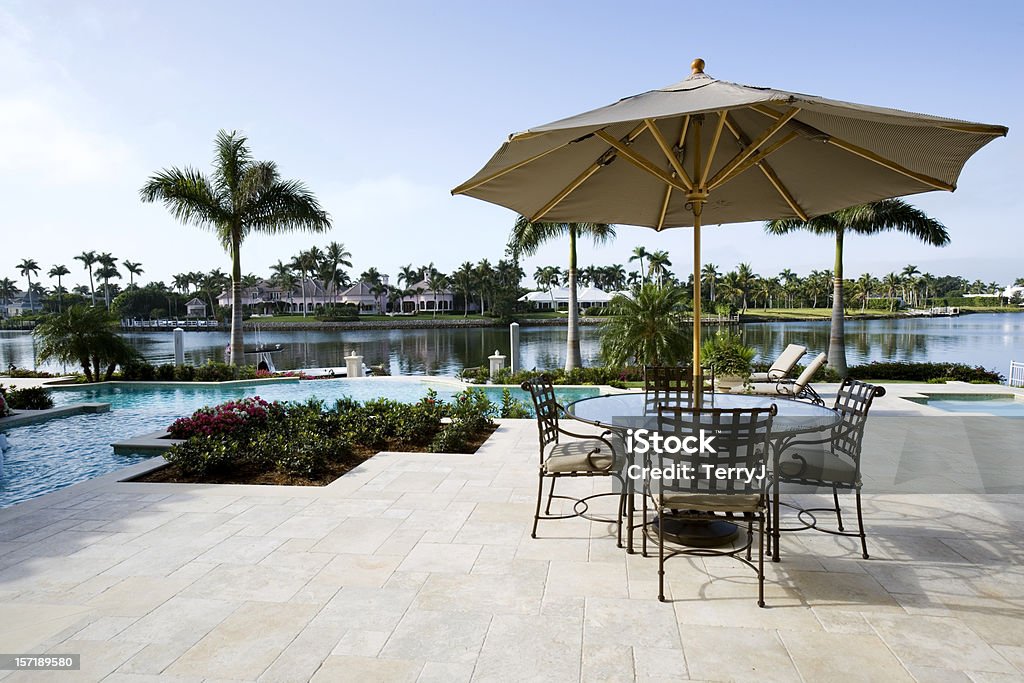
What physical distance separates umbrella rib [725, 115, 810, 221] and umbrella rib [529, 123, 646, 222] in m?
0.57

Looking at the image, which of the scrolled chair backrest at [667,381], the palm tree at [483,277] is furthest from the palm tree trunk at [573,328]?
the palm tree at [483,277]

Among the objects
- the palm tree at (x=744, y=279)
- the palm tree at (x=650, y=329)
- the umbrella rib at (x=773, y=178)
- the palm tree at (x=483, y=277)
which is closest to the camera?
the umbrella rib at (x=773, y=178)

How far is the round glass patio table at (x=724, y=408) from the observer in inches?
112

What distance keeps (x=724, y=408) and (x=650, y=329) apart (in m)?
8.77

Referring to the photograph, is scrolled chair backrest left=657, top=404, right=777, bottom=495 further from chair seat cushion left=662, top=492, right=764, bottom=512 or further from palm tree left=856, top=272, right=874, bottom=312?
palm tree left=856, top=272, right=874, bottom=312

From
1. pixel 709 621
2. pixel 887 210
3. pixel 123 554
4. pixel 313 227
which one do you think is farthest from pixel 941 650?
pixel 313 227

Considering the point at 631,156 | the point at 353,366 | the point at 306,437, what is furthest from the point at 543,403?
the point at 353,366

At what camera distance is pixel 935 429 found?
5.97m

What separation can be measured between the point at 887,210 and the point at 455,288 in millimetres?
54173

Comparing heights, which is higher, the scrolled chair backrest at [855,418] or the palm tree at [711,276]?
the palm tree at [711,276]

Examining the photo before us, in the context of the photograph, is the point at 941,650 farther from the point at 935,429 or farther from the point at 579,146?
the point at 935,429

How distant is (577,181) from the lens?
3.87 m

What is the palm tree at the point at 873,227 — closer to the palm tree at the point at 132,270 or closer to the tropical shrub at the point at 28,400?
the tropical shrub at the point at 28,400

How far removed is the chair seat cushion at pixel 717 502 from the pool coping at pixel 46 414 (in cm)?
1013
